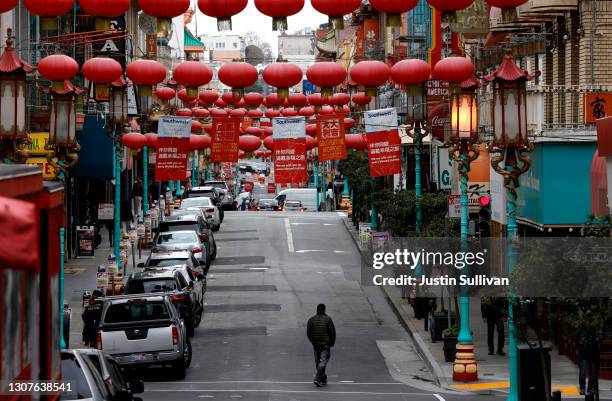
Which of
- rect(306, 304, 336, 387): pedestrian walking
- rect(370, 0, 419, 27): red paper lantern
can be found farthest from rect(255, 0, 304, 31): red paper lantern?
rect(306, 304, 336, 387): pedestrian walking

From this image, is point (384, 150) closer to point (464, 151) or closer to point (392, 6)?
point (464, 151)

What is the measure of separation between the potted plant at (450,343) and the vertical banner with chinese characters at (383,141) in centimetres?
783

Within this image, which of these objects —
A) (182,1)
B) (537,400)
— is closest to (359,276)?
(537,400)

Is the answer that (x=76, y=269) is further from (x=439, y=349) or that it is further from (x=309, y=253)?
(x=439, y=349)

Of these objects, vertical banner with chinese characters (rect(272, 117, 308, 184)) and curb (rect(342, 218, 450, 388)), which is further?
vertical banner with chinese characters (rect(272, 117, 308, 184))

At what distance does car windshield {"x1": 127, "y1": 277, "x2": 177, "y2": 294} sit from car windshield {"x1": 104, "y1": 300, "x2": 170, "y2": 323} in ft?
13.1

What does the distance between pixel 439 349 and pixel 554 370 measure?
383 cm

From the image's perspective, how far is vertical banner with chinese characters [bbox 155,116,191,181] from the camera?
3550cm

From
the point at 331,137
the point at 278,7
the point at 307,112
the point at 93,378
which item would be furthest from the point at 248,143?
the point at 93,378

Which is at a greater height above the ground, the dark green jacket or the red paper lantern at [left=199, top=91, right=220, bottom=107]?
the red paper lantern at [left=199, top=91, right=220, bottom=107]

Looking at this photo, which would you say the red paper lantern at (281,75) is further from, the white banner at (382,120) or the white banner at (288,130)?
the white banner at (288,130)

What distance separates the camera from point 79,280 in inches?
1651

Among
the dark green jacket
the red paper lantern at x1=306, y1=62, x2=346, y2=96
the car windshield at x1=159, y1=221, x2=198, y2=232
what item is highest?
the red paper lantern at x1=306, y1=62, x2=346, y2=96

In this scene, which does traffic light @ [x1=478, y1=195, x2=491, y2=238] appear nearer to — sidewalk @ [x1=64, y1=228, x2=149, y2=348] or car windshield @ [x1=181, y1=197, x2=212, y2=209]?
sidewalk @ [x1=64, y1=228, x2=149, y2=348]
